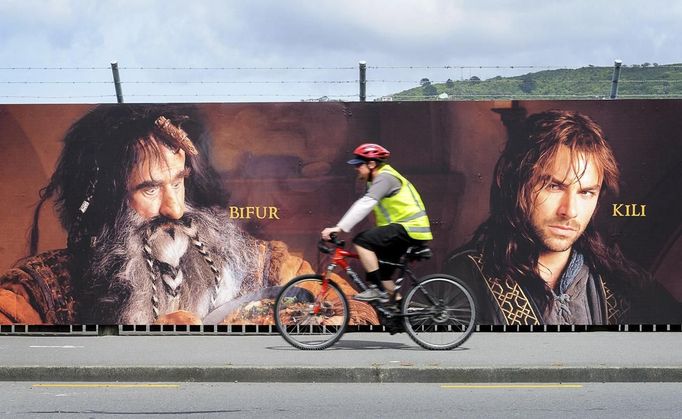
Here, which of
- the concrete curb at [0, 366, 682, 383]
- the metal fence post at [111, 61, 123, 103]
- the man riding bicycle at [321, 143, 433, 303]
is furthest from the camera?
the metal fence post at [111, 61, 123, 103]

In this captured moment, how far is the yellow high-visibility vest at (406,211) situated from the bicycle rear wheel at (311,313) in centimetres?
79

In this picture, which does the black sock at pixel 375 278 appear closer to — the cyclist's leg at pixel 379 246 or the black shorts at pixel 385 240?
the cyclist's leg at pixel 379 246

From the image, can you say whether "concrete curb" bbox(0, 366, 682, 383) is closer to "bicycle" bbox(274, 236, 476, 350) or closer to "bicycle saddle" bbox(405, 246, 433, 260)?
"bicycle" bbox(274, 236, 476, 350)

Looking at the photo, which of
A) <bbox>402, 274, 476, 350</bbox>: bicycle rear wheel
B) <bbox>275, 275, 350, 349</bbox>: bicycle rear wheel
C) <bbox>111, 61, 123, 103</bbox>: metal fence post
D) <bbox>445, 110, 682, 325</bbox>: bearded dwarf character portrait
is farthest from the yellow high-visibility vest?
<bbox>111, 61, 123, 103</bbox>: metal fence post

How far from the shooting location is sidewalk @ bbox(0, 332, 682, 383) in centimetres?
838

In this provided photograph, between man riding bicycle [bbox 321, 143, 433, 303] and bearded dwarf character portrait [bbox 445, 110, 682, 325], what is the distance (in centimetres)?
149

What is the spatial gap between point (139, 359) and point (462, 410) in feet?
9.61

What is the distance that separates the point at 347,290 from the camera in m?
10.9

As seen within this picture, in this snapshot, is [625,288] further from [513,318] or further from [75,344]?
[75,344]

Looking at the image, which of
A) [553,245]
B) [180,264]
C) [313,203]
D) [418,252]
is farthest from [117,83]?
[553,245]

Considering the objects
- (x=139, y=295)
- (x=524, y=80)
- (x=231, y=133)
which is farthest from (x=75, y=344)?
(x=524, y=80)

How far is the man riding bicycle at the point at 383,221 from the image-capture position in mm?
9430

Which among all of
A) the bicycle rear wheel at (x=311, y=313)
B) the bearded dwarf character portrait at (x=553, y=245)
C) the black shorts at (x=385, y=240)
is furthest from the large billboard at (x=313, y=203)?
the black shorts at (x=385, y=240)

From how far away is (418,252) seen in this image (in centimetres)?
962
